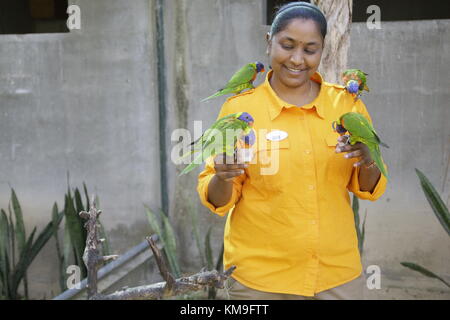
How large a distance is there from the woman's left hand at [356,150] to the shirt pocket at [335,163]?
0.17 feet

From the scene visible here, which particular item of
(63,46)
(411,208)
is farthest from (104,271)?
(411,208)

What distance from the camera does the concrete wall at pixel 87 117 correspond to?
3.87 meters

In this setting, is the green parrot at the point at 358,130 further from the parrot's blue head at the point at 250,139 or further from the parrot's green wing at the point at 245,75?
the parrot's green wing at the point at 245,75

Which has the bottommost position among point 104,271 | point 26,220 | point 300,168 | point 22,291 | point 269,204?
point 22,291

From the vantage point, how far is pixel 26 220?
412 cm

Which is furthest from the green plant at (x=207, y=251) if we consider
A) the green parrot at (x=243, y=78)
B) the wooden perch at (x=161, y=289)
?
the wooden perch at (x=161, y=289)

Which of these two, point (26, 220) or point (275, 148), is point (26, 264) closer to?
point (26, 220)

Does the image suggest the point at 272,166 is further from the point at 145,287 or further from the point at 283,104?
the point at 145,287

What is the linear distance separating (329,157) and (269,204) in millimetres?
222

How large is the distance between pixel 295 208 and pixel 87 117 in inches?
109

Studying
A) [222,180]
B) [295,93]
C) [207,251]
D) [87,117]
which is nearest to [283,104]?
[295,93]
